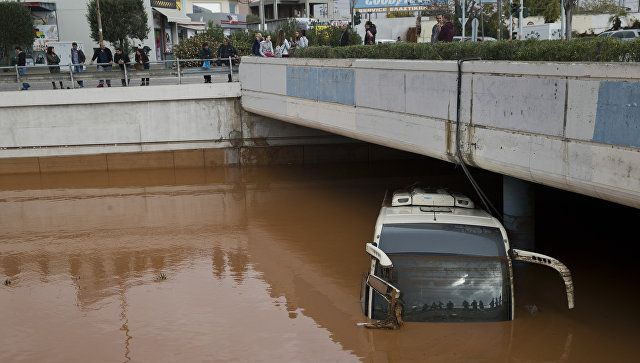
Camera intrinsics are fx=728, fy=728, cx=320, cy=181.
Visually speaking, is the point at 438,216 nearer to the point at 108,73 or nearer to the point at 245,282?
the point at 245,282

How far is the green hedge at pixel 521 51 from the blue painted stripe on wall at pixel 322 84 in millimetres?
799

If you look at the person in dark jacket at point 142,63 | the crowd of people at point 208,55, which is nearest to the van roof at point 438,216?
the crowd of people at point 208,55

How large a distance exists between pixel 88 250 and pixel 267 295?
5.24 metres

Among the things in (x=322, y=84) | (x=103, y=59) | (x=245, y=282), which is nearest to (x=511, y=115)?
(x=245, y=282)

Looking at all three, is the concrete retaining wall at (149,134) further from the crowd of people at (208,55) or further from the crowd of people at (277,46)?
the crowd of people at (277,46)

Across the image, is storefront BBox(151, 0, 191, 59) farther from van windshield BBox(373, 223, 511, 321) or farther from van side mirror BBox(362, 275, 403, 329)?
van windshield BBox(373, 223, 511, 321)

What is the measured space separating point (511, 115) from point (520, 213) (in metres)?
2.09

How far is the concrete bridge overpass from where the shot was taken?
8.05 metres

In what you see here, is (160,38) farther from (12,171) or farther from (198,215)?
(198,215)

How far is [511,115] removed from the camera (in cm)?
989

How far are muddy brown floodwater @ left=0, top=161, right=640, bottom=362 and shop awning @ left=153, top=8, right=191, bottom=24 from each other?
2664cm

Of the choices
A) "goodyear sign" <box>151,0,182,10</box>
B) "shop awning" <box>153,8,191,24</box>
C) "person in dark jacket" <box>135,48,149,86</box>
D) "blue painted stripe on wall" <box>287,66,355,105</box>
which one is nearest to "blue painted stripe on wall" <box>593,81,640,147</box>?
"blue painted stripe on wall" <box>287,66,355,105</box>

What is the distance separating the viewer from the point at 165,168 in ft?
76.6

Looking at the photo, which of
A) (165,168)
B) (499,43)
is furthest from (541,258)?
(165,168)
